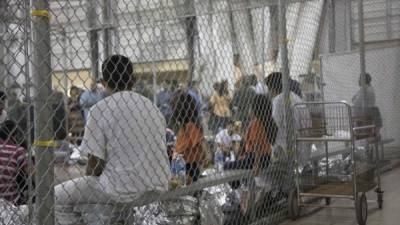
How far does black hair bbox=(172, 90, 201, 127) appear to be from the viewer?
4.65 metres

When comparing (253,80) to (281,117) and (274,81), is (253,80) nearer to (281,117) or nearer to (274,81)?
(274,81)

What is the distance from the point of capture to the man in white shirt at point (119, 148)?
300 cm

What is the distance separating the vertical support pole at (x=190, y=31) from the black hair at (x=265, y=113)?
0.87 metres

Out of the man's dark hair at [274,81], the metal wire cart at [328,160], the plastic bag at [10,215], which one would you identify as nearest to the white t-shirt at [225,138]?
the metal wire cart at [328,160]

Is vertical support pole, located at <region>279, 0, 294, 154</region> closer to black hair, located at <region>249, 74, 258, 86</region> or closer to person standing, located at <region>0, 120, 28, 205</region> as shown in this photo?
black hair, located at <region>249, 74, 258, 86</region>

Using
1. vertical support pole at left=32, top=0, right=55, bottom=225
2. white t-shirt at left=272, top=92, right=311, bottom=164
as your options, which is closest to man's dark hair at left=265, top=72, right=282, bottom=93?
white t-shirt at left=272, top=92, right=311, bottom=164

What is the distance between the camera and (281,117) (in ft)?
16.7

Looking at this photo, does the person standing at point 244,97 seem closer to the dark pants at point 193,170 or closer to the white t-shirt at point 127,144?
the dark pants at point 193,170

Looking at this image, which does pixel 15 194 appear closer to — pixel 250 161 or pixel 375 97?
pixel 250 161

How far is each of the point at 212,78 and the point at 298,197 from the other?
3.06 meters

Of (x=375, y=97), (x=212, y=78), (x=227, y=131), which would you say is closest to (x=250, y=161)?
(x=227, y=131)

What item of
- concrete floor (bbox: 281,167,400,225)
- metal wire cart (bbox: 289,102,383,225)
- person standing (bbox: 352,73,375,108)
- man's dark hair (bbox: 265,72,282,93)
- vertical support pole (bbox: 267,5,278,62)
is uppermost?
vertical support pole (bbox: 267,5,278,62)

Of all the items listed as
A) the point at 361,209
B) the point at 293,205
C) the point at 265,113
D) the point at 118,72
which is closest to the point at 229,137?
the point at 265,113

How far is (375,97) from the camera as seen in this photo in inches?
315
